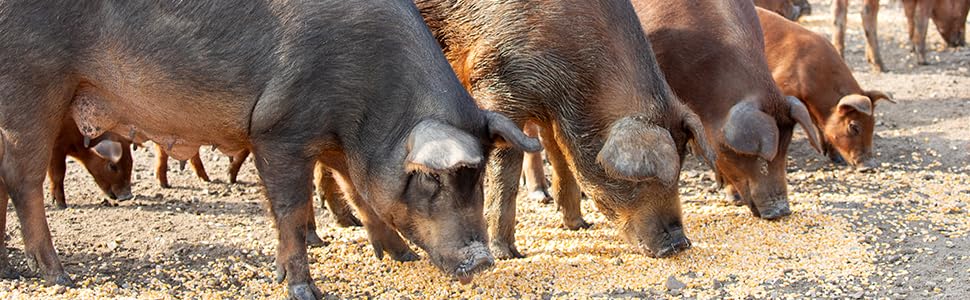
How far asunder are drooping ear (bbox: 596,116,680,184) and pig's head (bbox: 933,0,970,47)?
31.1 ft

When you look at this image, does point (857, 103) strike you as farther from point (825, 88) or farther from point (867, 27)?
point (867, 27)

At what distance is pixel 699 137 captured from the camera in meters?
6.67

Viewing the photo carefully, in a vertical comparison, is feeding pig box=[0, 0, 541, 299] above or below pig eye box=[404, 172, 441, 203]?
above

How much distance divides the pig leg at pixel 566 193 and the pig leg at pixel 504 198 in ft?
2.23

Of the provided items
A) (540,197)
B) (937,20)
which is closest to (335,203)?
(540,197)

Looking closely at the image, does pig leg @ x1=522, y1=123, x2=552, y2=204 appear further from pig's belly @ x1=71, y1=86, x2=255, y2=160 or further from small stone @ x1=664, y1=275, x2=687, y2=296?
pig's belly @ x1=71, y1=86, x2=255, y2=160

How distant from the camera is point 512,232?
7297 millimetres

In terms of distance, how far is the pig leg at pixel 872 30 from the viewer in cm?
1362

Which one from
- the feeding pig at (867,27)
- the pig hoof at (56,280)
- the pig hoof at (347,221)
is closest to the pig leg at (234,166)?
the pig hoof at (347,221)

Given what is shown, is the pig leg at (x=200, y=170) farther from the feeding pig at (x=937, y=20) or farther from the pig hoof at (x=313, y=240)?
the feeding pig at (x=937, y=20)

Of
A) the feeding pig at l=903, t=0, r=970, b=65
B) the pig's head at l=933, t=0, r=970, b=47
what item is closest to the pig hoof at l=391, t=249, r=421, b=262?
the feeding pig at l=903, t=0, r=970, b=65

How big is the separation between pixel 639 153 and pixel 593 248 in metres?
1.15

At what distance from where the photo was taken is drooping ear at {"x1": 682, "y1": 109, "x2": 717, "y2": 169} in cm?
664

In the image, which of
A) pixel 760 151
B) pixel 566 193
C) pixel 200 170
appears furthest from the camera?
pixel 200 170
